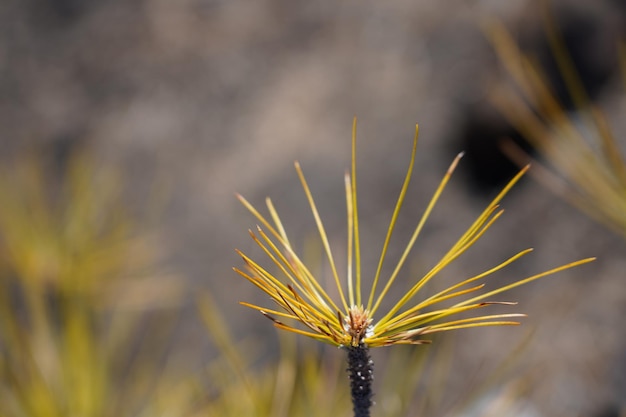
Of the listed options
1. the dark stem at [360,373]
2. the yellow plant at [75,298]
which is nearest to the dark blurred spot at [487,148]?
the yellow plant at [75,298]

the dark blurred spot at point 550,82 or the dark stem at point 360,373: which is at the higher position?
the dark blurred spot at point 550,82

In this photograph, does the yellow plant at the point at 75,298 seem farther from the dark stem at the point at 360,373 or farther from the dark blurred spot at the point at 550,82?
the dark blurred spot at the point at 550,82

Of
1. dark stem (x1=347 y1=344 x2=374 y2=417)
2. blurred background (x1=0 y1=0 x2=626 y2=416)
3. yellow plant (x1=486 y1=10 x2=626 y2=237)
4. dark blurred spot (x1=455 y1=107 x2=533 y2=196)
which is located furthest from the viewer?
dark blurred spot (x1=455 y1=107 x2=533 y2=196)

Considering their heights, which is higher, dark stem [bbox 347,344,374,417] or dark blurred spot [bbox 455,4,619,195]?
dark blurred spot [bbox 455,4,619,195]

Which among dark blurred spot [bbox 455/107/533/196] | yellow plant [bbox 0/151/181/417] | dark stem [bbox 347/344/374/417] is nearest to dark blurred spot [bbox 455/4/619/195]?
dark blurred spot [bbox 455/107/533/196]

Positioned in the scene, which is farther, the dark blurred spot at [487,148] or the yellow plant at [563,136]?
the dark blurred spot at [487,148]

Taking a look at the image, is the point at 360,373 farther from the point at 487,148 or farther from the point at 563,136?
the point at 487,148

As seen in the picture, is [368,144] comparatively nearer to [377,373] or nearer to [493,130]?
[493,130]

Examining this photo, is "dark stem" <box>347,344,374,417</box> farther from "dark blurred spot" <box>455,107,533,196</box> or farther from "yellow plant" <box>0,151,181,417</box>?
"dark blurred spot" <box>455,107,533,196</box>

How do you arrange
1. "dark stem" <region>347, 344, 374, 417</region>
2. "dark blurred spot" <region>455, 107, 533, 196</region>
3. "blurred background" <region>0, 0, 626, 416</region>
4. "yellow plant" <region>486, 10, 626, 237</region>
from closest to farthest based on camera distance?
"dark stem" <region>347, 344, 374, 417</region> < "yellow plant" <region>486, 10, 626, 237</region> < "blurred background" <region>0, 0, 626, 416</region> < "dark blurred spot" <region>455, 107, 533, 196</region>
